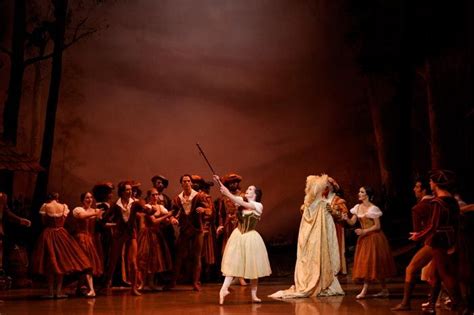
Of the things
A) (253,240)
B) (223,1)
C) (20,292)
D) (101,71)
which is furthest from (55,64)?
(253,240)

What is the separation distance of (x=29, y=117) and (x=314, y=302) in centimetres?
633

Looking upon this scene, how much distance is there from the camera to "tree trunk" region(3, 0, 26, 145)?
11344 millimetres

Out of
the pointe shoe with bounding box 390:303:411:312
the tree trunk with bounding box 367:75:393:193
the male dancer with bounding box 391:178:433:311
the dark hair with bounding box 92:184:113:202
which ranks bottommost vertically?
the pointe shoe with bounding box 390:303:411:312

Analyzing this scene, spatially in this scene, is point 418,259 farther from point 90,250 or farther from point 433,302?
point 90,250

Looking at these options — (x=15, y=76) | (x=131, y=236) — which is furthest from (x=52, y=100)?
(x=131, y=236)

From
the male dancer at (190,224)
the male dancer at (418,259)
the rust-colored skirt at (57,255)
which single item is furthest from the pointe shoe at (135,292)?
the male dancer at (418,259)

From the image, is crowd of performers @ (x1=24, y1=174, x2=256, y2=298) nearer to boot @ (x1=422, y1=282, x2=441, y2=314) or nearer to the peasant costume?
the peasant costume

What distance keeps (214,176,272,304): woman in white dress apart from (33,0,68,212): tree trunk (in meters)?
5.02

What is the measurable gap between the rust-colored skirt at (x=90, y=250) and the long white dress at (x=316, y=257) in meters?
2.17

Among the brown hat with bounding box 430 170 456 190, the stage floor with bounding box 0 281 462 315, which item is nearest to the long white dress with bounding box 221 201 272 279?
the stage floor with bounding box 0 281 462 315

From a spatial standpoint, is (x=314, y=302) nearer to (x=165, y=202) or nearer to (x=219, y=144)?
(x=165, y=202)

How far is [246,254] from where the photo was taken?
7363 mm

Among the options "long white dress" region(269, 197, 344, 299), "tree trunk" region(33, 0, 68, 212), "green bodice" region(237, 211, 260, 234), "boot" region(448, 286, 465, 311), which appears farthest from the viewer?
"tree trunk" region(33, 0, 68, 212)

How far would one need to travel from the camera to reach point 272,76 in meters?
12.5
